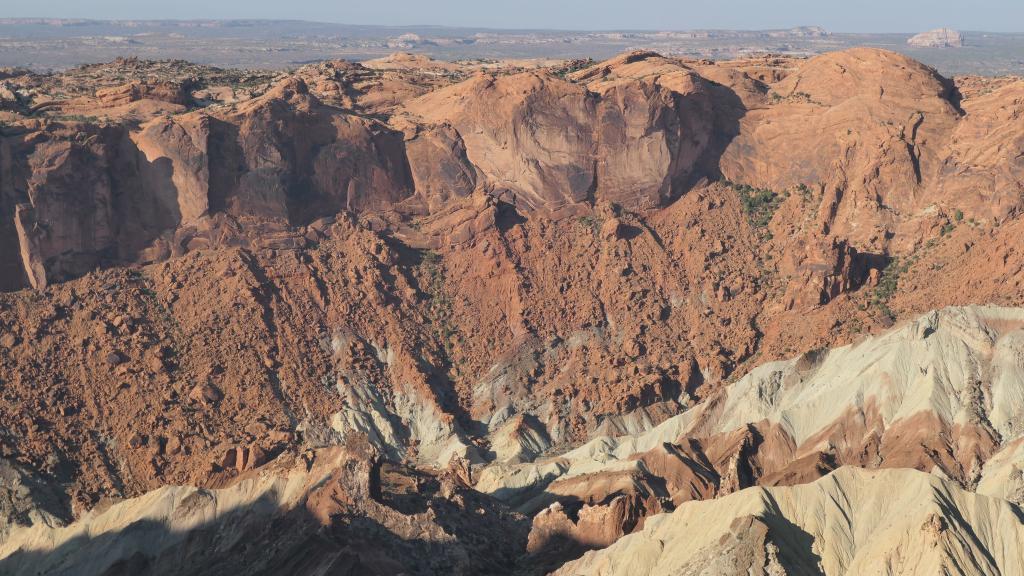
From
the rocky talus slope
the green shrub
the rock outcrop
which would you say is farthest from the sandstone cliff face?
the rock outcrop

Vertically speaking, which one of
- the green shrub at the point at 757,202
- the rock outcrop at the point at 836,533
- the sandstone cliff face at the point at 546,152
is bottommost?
the rock outcrop at the point at 836,533

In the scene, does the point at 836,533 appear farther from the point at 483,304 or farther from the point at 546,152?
the point at 546,152

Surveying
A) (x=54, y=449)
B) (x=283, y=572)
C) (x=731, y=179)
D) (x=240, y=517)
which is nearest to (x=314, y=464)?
(x=240, y=517)

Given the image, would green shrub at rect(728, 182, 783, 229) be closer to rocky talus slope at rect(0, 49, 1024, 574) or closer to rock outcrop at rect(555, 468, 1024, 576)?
rocky talus slope at rect(0, 49, 1024, 574)

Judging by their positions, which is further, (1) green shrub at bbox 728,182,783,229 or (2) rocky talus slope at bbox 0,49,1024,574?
(1) green shrub at bbox 728,182,783,229

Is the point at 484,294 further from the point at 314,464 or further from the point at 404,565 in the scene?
the point at 404,565

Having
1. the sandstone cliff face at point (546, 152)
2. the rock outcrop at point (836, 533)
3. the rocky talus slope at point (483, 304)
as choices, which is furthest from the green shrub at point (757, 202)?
the rock outcrop at point (836, 533)

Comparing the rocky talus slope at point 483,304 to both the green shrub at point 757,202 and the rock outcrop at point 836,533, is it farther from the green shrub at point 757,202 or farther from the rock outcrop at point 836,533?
the rock outcrop at point 836,533

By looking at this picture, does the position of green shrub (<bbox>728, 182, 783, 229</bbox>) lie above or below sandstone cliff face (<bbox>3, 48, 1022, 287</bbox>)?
below

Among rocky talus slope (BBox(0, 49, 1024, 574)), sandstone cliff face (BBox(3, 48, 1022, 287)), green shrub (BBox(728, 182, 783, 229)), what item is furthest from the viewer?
green shrub (BBox(728, 182, 783, 229))
